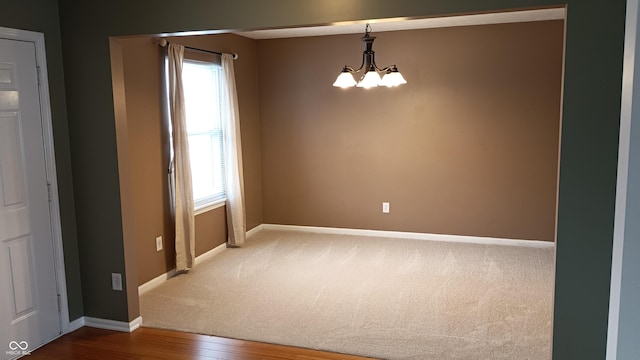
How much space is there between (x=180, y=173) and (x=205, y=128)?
0.80 m

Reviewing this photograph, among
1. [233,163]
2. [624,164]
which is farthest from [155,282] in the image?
[624,164]

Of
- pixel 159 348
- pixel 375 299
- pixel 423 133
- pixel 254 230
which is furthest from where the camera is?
pixel 254 230

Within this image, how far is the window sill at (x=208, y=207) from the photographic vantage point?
5192 millimetres

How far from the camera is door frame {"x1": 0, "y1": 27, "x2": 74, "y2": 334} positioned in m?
3.30

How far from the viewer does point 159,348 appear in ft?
11.2

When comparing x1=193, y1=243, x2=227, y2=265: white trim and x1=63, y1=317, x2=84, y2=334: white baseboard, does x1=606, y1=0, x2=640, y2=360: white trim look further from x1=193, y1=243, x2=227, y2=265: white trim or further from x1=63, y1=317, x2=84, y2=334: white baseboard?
x1=193, y1=243, x2=227, y2=265: white trim

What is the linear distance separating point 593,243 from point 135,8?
9.89ft

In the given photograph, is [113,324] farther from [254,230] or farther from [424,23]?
[424,23]

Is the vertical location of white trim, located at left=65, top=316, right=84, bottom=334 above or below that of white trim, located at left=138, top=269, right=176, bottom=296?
below

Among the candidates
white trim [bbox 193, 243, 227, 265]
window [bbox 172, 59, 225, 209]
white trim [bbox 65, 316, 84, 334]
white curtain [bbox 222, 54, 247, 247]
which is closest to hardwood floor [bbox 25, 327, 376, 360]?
white trim [bbox 65, 316, 84, 334]

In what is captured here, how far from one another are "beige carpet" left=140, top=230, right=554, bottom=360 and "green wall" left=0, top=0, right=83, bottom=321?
23.7 inches

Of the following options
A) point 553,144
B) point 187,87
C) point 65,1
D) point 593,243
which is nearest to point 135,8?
point 65,1

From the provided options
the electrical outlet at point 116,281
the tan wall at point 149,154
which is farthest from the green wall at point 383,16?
the tan wall at point 149,154

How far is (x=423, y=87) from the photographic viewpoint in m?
5.73
